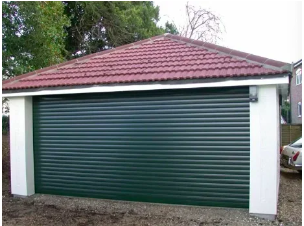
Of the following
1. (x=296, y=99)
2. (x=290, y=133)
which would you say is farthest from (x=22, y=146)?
(x=296, y=99)

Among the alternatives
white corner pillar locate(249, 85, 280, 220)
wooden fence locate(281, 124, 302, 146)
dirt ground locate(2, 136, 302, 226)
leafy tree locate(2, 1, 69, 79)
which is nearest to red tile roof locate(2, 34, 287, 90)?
white corner pillar locate(249, 85, 280, 220)

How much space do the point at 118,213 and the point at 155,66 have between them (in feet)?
10.8

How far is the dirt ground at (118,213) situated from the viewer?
5254mm

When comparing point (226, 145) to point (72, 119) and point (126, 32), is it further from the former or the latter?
point (126, 32)

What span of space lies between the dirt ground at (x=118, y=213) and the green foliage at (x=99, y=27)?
989 centimetres

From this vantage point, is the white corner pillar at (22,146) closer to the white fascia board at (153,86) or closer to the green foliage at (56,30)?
the white fascia board at (153,86)

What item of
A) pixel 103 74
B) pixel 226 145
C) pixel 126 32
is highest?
pixel 126 32

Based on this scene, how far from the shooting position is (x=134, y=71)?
6.36 m

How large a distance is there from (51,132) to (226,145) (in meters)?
4.25

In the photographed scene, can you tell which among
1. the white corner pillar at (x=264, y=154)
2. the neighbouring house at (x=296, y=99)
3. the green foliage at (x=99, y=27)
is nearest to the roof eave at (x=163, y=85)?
the white corner pillar at (x=264, y=154)

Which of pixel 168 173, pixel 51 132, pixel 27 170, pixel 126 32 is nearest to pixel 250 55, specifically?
pixel 168 173

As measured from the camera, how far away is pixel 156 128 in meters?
6.21

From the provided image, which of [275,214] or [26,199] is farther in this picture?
[26,199]

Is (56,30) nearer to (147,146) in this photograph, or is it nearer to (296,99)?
(147,146)
